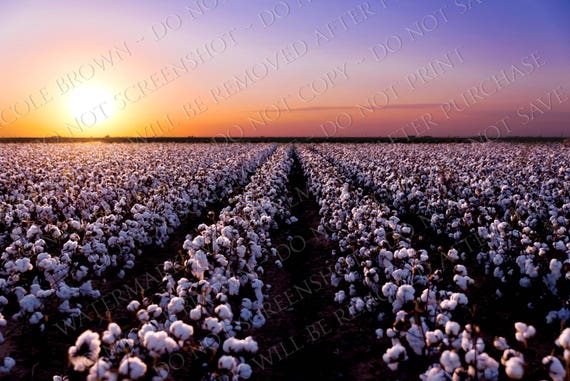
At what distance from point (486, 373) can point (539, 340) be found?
3352 mm

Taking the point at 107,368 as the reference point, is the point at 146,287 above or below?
below

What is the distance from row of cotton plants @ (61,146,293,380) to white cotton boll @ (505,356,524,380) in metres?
2.02

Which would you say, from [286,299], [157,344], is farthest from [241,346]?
[286,299]

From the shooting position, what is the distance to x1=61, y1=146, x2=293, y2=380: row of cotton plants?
3844 millimetres

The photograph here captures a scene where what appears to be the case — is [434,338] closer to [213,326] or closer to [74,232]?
[213,326]

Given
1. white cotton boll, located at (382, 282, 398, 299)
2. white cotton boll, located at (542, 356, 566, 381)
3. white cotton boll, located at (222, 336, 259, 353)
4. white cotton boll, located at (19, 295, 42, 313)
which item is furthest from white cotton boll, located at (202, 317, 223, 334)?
white cotton boll, located at (542, 356, 566, 381)

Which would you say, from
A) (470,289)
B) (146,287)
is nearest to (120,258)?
(146,287)

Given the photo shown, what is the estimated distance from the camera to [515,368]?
351 cm

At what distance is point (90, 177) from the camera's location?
18.5 metres

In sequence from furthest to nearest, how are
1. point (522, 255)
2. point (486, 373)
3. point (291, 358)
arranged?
point (522, 255), point (291, 358), point (486, 373)

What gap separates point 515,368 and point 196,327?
395cm

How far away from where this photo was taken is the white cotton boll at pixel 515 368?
348 cm

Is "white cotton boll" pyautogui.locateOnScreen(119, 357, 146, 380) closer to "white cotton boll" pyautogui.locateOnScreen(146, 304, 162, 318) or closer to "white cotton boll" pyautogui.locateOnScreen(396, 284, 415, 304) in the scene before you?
"white cotton boll" pyautogui.locateOnScreen(146, 304, 162, 318)

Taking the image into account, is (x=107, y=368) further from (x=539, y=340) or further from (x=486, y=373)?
(x=539, y=340)
